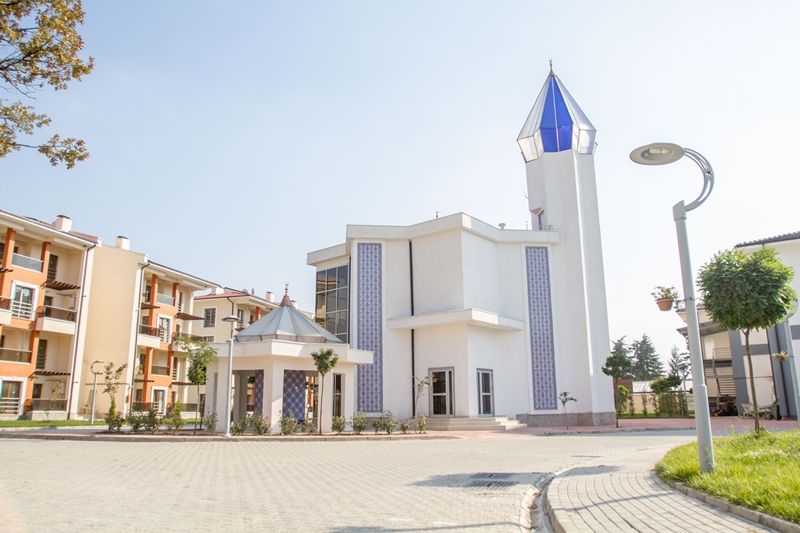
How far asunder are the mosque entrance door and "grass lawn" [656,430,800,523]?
1591 cm

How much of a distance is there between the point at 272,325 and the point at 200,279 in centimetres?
2114

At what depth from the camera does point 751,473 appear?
290 inches

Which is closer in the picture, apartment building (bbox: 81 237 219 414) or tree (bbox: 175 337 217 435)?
tree (bbox: 175 337 217 435)

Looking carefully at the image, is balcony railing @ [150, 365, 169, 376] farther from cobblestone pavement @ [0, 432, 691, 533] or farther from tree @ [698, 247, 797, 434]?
tree @ [698, 247, 797, 434]

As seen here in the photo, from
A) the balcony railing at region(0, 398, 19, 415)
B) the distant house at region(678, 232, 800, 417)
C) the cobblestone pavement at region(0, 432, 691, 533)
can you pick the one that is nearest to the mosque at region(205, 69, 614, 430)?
the distant house at region(678, 232, 800, 417)

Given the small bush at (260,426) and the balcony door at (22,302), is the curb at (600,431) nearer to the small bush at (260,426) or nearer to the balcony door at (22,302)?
the small bush at (260,426)

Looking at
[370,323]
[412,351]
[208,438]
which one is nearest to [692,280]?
[208,438]

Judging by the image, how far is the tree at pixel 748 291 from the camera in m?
12.4

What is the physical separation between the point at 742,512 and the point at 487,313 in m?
20.8

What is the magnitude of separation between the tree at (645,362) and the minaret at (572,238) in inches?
2689

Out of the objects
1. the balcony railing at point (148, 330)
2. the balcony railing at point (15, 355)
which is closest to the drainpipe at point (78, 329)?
the balcony railing at point (15, 355)

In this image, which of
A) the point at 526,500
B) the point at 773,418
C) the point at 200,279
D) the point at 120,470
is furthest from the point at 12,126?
the point at 200,279

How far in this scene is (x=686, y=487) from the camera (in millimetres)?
7352

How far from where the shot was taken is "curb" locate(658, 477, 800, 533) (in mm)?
5113
